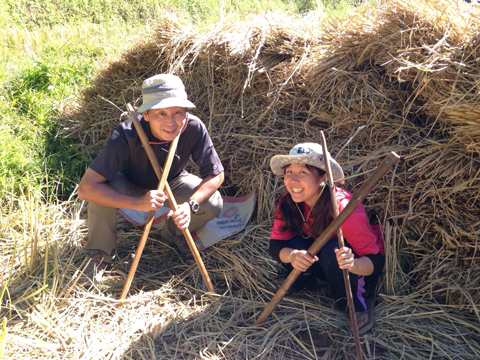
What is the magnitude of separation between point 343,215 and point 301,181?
13.4 inches

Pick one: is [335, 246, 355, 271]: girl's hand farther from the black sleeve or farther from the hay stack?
the black sleeve

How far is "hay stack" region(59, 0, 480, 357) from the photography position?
2.57 m

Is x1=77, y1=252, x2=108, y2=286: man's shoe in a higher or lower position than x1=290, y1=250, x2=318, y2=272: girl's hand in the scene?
lower

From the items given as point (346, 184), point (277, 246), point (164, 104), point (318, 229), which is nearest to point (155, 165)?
point (164, 104)

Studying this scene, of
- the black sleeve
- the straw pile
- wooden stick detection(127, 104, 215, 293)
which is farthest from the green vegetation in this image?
the black sleeve

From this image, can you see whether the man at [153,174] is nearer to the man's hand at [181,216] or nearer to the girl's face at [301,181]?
the man's hand at [181,216]

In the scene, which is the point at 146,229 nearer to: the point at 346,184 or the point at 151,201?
the point at 151,201

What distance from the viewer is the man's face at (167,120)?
2.64 metres

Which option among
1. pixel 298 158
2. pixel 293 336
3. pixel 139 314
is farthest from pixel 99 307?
pixel 298 158

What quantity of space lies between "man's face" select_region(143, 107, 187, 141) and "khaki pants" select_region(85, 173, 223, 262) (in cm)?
50

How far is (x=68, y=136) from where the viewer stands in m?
4.23

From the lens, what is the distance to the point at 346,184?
307 cm

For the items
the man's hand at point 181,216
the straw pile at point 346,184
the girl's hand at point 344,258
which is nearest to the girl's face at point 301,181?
the straw pile at point 346,184

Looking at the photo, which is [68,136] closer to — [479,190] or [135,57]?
[135,57]
